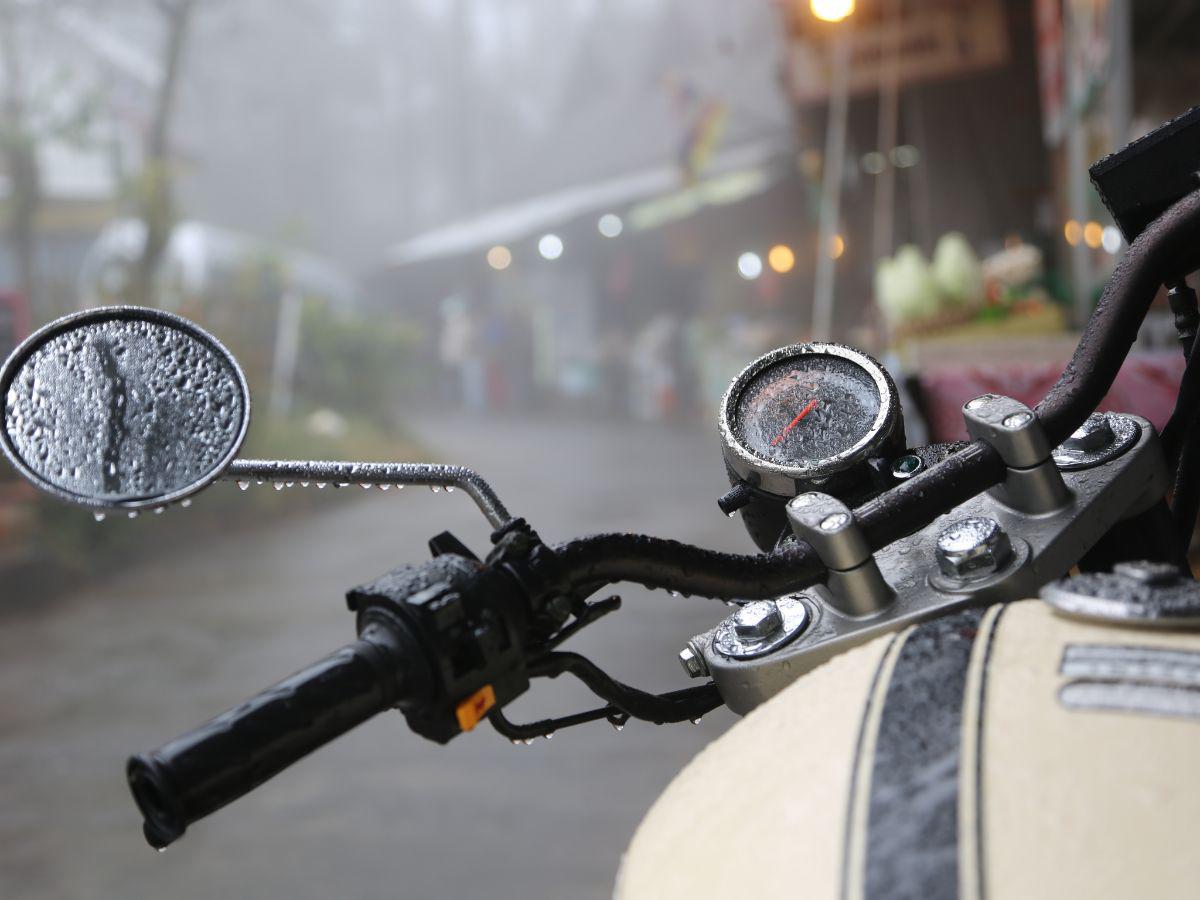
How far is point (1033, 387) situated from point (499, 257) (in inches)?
846

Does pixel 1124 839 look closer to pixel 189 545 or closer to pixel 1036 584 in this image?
pixel 1036 584

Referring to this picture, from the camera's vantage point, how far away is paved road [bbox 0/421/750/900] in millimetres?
3828

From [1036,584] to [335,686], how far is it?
0.49 meters

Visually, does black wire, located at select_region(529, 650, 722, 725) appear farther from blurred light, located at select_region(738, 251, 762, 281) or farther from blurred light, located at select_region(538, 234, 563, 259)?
blurred light, located at select_region(538, 234, 563, 259)

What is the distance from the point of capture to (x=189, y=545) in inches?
429

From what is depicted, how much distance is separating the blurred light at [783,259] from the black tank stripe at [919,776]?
1898cm

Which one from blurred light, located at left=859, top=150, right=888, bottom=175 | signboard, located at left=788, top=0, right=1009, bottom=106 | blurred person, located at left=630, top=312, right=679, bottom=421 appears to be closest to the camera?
signboard, located at left=788, top=0, right=1009, bottom=106

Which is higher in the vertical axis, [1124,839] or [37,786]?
[1124,839]

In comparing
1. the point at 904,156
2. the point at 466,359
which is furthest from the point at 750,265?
the point at 904,156

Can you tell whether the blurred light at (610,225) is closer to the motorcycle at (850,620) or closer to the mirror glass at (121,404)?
the motorcycle at (850,620)

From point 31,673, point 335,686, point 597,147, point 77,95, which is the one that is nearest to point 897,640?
point 335,686

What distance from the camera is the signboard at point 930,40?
786cm

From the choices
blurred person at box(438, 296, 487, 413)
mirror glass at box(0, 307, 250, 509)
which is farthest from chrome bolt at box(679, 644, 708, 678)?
blurred person at box(438, 296, 487, 413)

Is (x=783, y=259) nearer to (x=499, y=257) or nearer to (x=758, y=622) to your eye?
(x=499, y=257)
